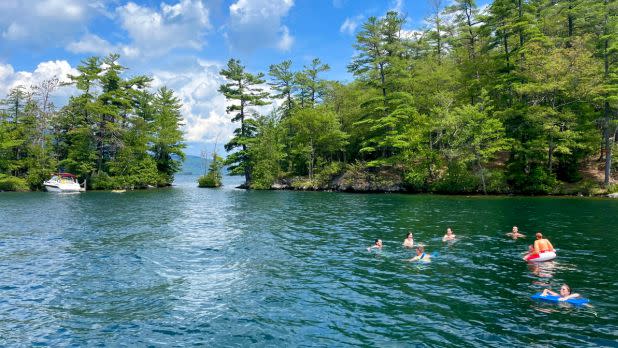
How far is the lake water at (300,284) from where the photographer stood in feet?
A: 35.6

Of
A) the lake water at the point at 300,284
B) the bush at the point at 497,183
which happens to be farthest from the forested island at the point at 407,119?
the lake water at the point at 300,284

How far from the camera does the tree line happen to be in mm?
69938

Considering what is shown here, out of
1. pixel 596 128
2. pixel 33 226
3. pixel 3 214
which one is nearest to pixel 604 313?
pixel 33 226

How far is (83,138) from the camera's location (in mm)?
72312

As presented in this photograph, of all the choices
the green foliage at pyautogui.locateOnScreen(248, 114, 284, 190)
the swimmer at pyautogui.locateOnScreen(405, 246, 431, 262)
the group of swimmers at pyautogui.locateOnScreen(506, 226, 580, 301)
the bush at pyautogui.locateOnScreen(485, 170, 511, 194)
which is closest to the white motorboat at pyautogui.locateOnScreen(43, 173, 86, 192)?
the green foliage at pyautogui.locateOnScreen(248, 114, 284, 190)

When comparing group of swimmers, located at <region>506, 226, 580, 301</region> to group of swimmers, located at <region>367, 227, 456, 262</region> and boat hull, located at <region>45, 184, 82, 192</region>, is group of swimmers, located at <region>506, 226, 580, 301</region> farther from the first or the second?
boat hull, located at <region>45, 184, 82, 192</region>

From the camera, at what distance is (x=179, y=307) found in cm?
1309

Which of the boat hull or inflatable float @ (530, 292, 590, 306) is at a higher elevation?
the boat hull

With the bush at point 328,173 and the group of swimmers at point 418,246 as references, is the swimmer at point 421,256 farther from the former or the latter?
the bush at point 328,173

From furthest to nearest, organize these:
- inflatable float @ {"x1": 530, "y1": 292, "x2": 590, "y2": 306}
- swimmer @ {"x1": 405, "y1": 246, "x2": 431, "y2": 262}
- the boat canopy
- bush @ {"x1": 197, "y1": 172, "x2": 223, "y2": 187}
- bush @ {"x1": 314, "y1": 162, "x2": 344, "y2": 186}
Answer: bush @ {"x1": 197, "y1": 172, "x2": 223, "y2": 187} → bush @ {"x1": 314, "y1": 162, "x2": 344, "y2": 186} → the boat canopy → swimmer @ {"x1": 405, "y1": 246, "x2": 431, "y2": 262} → inflatable float @ {"x1": 530, "y1": 292, "x2": 590, "y2": 306}

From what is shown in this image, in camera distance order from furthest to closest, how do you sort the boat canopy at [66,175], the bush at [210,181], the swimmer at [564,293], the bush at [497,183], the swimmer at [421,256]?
1. the bush at [210,181]
2. the boat canopy at [66,175]
3. the bush at [497,183]
4. the swimmer at [421,256]
5. the swimmer at [564,293]

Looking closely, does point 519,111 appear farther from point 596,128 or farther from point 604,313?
point 604,313

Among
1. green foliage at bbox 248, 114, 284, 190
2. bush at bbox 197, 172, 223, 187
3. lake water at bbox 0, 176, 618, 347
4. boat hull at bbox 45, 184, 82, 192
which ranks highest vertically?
green foliage at bbox 248, 114, 284, 190

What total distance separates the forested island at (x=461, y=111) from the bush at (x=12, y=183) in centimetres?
3738
